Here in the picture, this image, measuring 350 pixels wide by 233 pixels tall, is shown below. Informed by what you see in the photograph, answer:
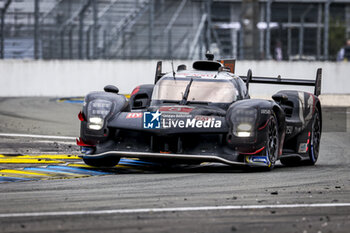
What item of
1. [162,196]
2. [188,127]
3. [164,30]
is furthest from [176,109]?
[164,30]

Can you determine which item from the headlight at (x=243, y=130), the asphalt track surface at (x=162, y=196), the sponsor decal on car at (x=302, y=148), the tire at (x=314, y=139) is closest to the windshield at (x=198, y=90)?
the asphalt track surface at (x=162, y=196)

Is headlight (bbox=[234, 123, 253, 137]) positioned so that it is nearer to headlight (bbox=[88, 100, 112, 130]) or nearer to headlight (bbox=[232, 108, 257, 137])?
headlight (bbox=[232, 108, 257, 137])

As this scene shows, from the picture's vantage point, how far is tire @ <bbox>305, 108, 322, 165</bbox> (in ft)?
37.3

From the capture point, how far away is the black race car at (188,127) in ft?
30.1

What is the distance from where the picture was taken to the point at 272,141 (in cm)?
986

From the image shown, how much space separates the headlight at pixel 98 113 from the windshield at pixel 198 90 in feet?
3.29

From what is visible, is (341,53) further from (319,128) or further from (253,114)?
(253,114)

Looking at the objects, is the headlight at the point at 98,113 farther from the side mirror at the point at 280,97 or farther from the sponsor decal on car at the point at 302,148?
the sponsor decal on car at the point at 302,148

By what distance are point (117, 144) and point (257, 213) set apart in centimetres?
347

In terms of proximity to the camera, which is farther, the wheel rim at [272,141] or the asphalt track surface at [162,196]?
the wheel rim at [272,141]

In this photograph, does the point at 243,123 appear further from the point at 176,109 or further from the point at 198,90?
the point at 198,90

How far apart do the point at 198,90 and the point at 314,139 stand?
2.13m

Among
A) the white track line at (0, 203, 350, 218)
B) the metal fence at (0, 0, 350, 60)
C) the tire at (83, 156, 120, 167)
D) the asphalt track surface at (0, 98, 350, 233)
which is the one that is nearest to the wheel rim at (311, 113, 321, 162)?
the asphalt track surface at (0, 98, 350, 233)

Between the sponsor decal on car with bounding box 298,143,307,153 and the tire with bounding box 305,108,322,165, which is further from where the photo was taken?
the tire with bounding box 305,108,322,165
